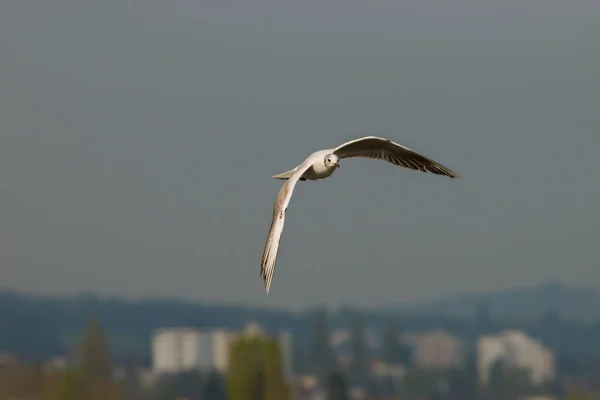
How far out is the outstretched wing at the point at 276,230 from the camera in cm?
860

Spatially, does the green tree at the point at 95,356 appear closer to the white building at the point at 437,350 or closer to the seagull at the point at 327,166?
the white building at the point at 437,350

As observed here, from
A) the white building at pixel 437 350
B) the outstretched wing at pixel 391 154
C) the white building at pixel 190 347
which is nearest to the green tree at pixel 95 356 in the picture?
the white building at pixel 190 347

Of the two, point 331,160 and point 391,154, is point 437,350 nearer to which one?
point 391,154

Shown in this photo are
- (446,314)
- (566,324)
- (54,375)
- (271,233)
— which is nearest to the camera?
(271,233)

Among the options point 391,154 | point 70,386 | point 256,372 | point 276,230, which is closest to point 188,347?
point 70,386

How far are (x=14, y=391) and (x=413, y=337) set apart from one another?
1798 inches

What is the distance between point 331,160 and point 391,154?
47.1 inches

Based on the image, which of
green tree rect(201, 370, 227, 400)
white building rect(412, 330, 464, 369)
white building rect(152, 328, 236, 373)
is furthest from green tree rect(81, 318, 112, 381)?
white building rect(412, 330, 464, 369)

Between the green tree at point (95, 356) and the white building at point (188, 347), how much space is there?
21814 millimetres

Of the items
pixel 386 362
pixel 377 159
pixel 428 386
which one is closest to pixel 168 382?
pixel 428 386

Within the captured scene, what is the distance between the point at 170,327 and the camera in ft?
344

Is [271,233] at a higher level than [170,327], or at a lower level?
lower

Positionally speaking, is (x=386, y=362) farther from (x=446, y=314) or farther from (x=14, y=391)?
(x=446, y=314)

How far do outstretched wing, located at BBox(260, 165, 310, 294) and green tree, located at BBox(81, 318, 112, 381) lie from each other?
1701 inches
